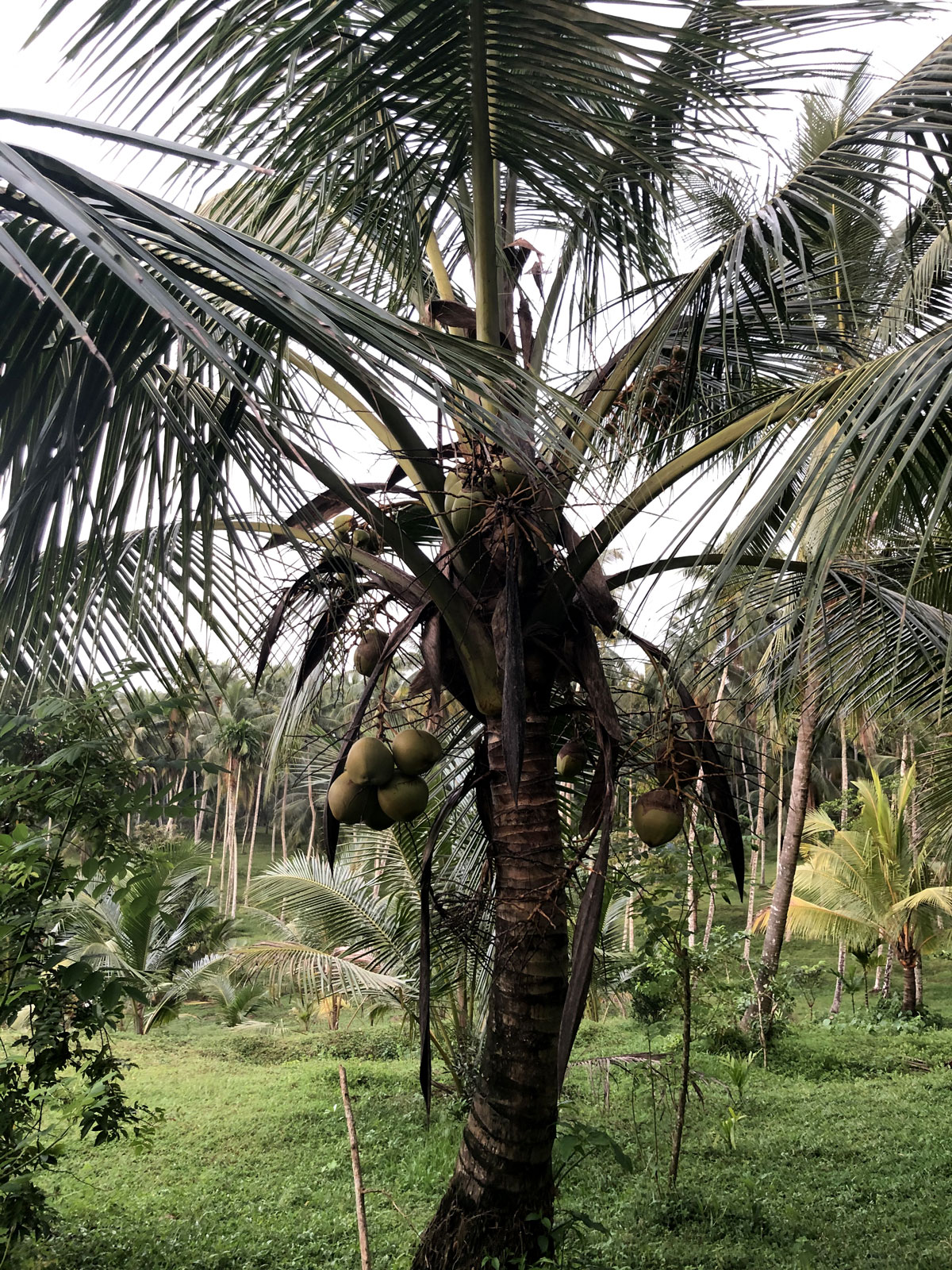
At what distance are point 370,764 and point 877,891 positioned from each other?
11044mm

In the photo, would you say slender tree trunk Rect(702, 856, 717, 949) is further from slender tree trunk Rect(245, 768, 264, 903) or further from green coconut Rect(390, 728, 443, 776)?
slender tree trunk Rect(245, 768, 264, 903)

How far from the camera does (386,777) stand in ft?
7.51

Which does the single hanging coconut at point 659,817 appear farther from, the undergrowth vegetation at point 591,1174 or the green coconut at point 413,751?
the undergrowth vegetation at point 591,1174

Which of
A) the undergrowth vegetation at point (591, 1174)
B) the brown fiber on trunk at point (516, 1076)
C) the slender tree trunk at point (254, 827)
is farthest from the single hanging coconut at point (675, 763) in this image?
the slender tree trunk at point (254, 827)

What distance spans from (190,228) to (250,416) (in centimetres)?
38

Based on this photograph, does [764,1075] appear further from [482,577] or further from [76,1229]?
[482,577]

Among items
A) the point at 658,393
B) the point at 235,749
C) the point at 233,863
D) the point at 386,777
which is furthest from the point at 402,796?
the point at 235,749

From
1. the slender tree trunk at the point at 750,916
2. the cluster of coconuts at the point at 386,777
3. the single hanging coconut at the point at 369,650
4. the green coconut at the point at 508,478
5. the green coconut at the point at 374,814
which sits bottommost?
the slender tree trunk at the point at 750,916

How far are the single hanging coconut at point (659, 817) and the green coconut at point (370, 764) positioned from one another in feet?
2.26

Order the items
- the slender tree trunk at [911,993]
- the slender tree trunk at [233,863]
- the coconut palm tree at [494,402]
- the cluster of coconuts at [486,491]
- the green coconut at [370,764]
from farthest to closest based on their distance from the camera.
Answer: the slender tree trunk at [233,863]
the slender tree trunk at [911,993]
the cluster of coconuts at [486,491]
the green coconut at [370,764]
the coconut palm tree at [494,402]

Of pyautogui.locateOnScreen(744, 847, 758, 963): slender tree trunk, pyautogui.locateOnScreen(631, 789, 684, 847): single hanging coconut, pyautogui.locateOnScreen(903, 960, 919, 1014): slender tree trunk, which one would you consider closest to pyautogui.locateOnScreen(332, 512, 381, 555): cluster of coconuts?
pyautogui.locateOnScreen(631, 789, 684, 847): single hanging coconut

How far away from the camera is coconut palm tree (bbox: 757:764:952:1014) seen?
11.3m

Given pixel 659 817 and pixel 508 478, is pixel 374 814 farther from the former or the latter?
pixel 508 478

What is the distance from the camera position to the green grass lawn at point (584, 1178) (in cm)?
388
